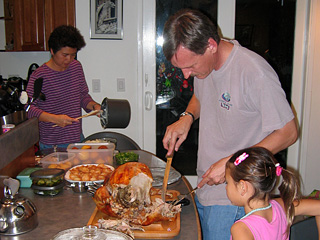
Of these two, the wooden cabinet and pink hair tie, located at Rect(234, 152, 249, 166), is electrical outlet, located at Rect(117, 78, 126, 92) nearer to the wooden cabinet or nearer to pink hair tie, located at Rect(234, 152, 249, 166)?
the wooden cabinet

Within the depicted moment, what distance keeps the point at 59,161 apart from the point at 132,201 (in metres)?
0.68

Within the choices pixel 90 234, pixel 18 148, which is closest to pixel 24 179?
pixel 18 148

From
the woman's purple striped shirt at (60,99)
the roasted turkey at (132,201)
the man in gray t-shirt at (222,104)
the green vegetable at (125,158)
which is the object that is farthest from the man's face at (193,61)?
the woman's purple striped shirt at (60,99)

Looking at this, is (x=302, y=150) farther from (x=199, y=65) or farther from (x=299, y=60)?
(x=199, y=65)

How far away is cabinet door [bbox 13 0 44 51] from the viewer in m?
3.18

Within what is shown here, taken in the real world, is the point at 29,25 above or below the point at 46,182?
above

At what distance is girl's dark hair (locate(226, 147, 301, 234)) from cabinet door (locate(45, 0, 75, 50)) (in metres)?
2.41

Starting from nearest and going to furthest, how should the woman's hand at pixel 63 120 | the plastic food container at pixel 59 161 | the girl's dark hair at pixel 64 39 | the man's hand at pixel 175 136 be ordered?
the man's hand at pixel 175 136 → the plastic food container at pixel 59 161 → the woman's hand at pixel 63 120 → the girl's dark hair at pixel 64 39

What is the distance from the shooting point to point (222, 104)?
60.9 inches

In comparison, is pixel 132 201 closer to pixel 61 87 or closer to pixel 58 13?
pixel 61 87

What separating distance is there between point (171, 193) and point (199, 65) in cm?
58

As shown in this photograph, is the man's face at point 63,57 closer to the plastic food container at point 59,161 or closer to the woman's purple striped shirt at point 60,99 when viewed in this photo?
the woman's purple striped shirt at point 60,99

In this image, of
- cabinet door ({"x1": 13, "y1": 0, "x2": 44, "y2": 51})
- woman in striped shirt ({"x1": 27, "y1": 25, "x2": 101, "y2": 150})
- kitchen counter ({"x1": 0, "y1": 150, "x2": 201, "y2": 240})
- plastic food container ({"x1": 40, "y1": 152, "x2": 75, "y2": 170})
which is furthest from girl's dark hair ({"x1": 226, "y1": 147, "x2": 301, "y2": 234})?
cabinet door ({"x1": 13, "y1": 0, "x2": 44, "y2": 51})

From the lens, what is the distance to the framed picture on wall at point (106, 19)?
3.25m
